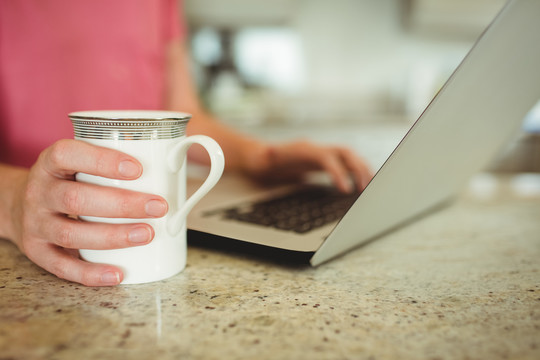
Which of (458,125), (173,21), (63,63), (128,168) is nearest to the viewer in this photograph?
(128,168)

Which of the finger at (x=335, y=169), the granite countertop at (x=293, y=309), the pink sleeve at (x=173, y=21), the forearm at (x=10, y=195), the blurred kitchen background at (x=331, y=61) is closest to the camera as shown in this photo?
the granite countertop at (x=293, y=309)

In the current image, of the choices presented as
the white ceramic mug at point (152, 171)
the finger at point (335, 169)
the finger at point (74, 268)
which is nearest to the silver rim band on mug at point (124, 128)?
the white ceramic mug at point (152, 171)

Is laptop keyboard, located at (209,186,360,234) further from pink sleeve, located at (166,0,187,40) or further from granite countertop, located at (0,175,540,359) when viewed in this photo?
pink sleeve, located at (166,0,187,40)

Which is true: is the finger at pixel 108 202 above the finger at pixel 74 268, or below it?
above

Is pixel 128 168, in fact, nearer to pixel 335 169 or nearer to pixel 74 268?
pixel 74 268

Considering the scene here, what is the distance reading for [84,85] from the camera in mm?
1001

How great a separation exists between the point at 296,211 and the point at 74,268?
34cm

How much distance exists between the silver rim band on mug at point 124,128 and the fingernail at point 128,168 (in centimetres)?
2

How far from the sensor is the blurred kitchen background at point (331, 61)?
141 inches

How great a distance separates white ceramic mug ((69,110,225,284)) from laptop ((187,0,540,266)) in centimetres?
10

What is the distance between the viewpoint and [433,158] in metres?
0.52

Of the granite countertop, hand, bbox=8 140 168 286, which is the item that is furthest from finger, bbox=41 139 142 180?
the granite countertop

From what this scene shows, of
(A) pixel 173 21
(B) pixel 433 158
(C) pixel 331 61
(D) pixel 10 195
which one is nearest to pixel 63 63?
(A) pixel 173 21

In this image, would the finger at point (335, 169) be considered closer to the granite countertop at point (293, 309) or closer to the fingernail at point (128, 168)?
the granite countertop at point (293, 309)
